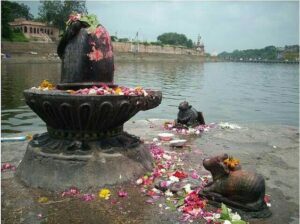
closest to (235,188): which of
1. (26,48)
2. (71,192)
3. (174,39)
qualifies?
(71,192)

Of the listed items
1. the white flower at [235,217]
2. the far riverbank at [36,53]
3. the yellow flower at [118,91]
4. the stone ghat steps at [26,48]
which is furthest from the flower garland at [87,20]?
the stone ghat steps at [26,48]

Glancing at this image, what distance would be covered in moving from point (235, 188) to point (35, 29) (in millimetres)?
79678

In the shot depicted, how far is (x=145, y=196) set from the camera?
5172mm

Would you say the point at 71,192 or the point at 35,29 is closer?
the point at 71,192

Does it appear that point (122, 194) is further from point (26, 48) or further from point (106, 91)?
point (26, 48)

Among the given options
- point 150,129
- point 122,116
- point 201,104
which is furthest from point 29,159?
point 201,104

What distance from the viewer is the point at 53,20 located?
3282 inches

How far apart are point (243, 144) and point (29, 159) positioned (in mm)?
4844

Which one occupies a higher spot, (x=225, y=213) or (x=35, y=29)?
(x=35, y=29)

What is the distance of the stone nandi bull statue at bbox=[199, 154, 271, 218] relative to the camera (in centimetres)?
471

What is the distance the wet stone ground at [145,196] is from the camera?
454 cm

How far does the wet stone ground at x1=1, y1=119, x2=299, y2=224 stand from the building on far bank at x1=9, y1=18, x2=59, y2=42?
6919cm

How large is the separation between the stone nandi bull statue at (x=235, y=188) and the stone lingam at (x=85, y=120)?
1.36 meters

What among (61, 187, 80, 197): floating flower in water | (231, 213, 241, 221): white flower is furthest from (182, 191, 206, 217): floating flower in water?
(61, 187, 80, 197): floating flower in water
